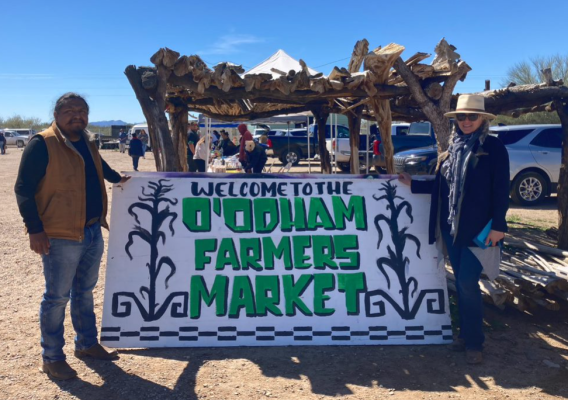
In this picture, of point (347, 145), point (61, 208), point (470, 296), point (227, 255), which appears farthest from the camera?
point (347, 145)

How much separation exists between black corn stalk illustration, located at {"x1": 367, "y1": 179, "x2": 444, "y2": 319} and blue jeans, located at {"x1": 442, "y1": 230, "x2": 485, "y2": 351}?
302mm

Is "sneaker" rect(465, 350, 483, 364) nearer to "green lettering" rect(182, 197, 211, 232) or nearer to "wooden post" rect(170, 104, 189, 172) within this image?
"green lettering" rect(182, 197, 211, 232)

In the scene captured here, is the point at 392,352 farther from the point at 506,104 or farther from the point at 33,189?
the point at 506,104

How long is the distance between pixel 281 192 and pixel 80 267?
5.83ft

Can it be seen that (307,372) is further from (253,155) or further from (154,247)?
(253,155)

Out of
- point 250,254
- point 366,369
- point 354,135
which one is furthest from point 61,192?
point 354,135

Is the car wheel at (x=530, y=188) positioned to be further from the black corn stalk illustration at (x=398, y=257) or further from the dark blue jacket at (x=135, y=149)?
the dark blue jacket at (x=135, y=149)

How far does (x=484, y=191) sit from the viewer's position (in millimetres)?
3594

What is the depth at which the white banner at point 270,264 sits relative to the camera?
3959mm

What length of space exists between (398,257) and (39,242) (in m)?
2.83

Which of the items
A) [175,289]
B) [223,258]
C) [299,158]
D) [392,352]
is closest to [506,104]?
[392,352]

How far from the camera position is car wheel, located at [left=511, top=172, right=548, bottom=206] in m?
11.8

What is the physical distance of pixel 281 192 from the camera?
14.2 ft

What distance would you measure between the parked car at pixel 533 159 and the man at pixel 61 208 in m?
10.4
